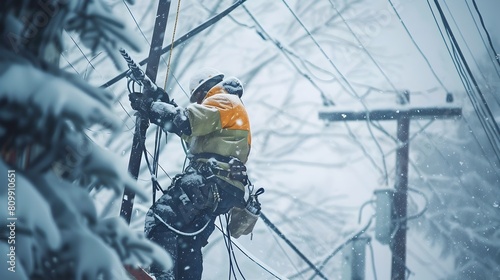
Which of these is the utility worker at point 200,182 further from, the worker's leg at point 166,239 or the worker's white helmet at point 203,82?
the worker's white helmet at point 203,82

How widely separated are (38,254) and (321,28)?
682 inches

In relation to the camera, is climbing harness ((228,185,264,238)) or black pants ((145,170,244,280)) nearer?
black pants ((145,170,244,280))

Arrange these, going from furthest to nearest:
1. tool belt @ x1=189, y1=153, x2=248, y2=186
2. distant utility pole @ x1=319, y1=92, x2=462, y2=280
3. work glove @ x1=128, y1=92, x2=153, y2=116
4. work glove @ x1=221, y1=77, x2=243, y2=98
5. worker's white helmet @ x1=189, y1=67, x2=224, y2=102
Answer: distant utility pole @ x1=319, y1=92, x2=462, y2=280 → worker's white helmet @ x1=189, y1=67, x2=224, y2=102 → work glove @ x1=221, y1=77, x2=243, y2=98 → tool belt @ x1=189, y1=153, x2=248, y2=186 → work glove @ x1=128, y1=92, x2=153, y2=116

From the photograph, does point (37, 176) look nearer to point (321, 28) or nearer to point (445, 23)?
point (445, 23)

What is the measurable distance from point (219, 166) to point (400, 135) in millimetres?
5198

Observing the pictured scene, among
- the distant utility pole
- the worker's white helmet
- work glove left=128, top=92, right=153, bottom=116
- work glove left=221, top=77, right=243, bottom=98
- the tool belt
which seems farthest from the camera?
the distant utility pole

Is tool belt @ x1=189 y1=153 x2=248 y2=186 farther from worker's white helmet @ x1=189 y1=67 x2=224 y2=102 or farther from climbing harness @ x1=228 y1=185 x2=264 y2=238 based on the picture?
worker's white helmet @ x1=189 y1=67 x2=224 y2=102

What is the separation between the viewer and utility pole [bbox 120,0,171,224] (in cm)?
413

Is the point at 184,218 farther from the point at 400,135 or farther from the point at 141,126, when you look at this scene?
the point at 400,135

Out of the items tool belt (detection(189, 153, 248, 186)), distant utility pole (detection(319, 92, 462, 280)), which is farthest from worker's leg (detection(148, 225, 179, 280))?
distant utility pole (detection(319, 92, 462, 280))

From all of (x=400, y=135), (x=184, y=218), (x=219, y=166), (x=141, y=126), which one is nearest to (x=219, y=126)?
(x=219, y=166)

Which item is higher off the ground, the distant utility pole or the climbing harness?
the distant utility pole

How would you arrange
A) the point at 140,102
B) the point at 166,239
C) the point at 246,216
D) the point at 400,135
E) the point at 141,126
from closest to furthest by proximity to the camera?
the point at 140,102 < the point at 141,126 < the point at 166,239 < the point at 246,216 < the point at 400,135

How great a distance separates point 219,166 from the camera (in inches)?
166
